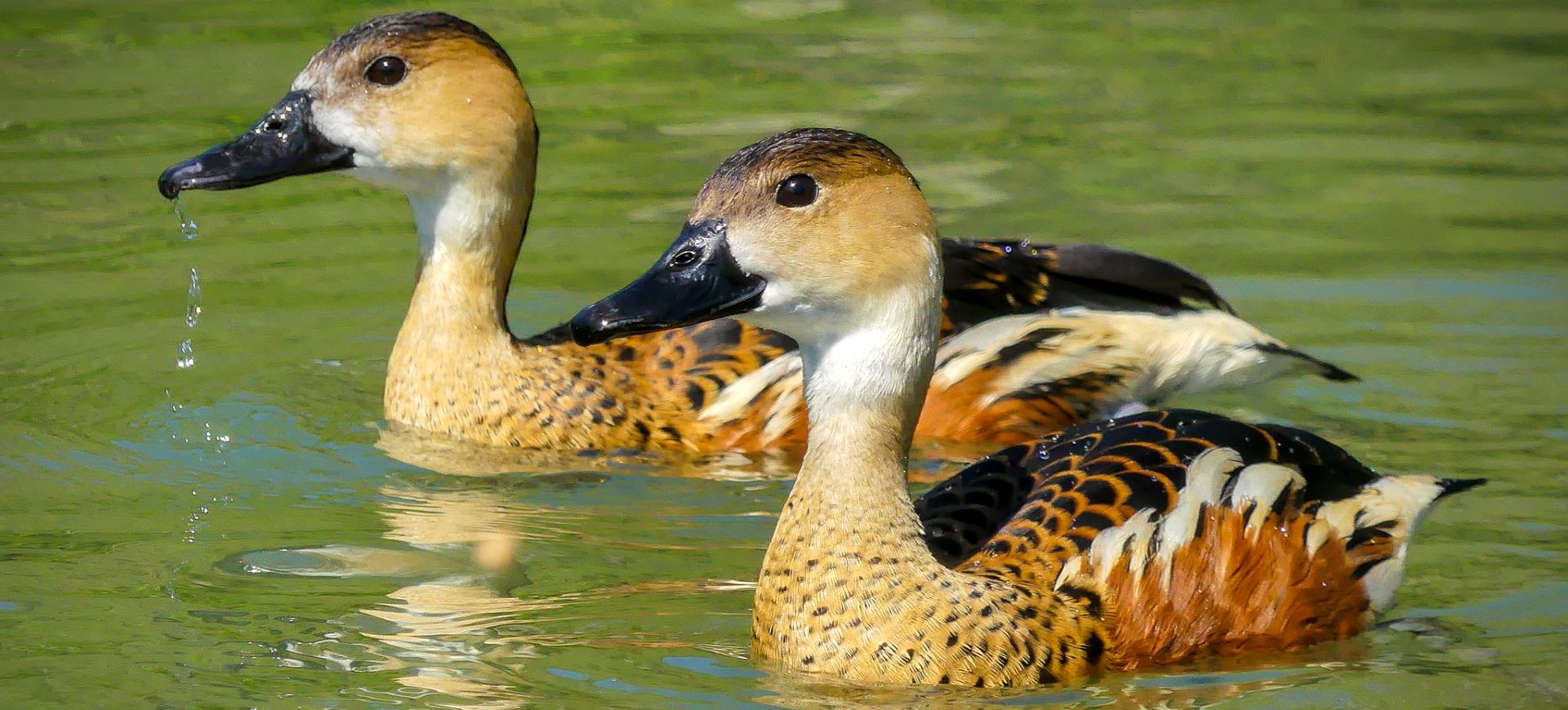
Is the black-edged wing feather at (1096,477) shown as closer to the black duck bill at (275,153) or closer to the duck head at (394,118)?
the duck head at (394,118)

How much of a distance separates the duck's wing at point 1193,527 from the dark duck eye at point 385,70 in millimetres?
2904

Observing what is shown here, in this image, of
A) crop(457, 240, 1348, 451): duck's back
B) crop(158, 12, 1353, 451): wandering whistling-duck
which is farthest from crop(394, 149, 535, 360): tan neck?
→ crop(457, 240, 1348, 451): duck's back

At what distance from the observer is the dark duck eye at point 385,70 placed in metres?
A: 7.91

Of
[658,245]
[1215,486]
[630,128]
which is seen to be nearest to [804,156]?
[1215,486]

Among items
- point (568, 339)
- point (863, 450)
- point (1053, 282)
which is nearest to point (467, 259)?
point (568, 339)

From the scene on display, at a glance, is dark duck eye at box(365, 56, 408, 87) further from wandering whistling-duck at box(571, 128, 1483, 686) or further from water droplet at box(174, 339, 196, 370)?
wandering whistling-duck at box(571, 128, 1483, 686)

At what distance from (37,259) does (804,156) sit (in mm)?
5492

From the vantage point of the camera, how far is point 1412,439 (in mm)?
7574

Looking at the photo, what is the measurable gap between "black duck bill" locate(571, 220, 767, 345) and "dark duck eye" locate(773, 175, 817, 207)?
17cm

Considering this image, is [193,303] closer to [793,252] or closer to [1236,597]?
[793,252]

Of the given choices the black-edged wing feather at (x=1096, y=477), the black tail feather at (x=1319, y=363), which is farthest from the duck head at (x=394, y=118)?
the black tail feather at (x=1319, y=363)

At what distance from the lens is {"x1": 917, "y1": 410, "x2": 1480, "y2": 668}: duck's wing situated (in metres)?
5.53

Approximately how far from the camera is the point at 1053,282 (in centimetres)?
803

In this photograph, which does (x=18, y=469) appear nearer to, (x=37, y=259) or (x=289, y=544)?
(x=289, y=544)
